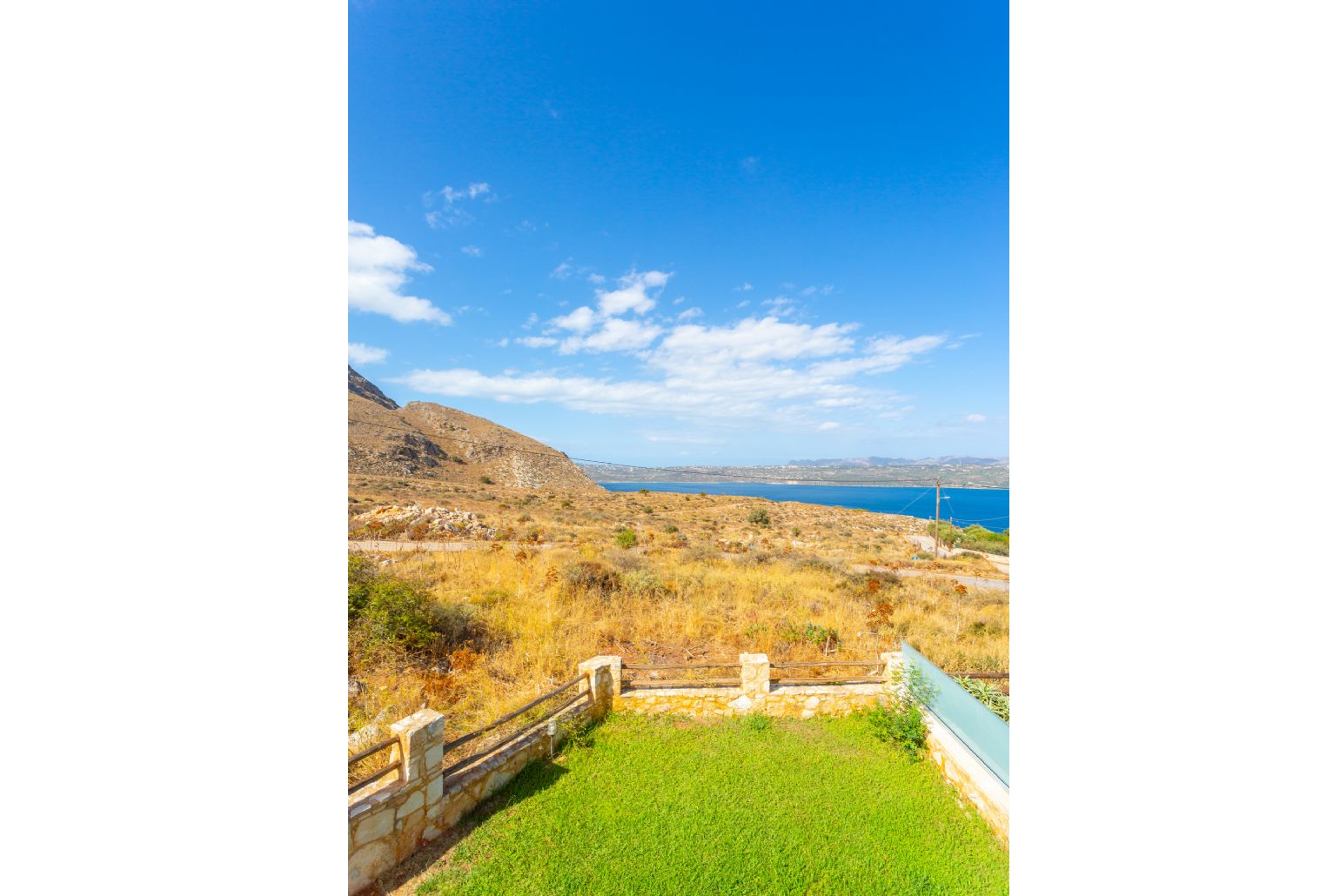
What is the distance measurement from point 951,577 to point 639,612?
31.2 feet

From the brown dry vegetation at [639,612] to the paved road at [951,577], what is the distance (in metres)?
0.32

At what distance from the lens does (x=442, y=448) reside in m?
28.3

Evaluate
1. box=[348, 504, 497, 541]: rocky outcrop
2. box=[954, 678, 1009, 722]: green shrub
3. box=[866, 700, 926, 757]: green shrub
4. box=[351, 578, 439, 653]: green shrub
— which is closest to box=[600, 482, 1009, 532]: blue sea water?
box=[348, 504, 497, 541]: rocky outcrop

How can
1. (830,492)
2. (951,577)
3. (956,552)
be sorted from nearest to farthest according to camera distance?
(951,577) < (956,552) < (830,492)

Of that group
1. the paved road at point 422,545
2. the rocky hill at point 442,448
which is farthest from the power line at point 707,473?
the paved road at point 422,545

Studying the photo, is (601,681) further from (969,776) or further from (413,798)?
(969,776)

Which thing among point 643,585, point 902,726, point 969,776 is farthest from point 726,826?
point 643,585

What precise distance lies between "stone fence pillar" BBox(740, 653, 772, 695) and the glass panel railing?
4.83 feet

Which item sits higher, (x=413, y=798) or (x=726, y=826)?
(x=413, y=798)
